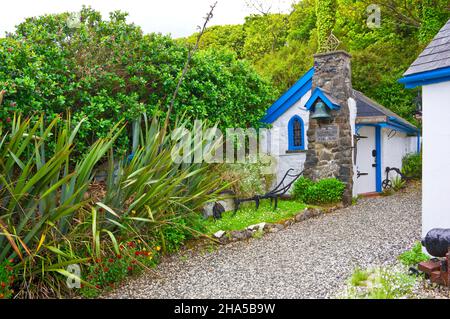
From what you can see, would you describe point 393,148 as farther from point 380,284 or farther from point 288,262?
point 380,284

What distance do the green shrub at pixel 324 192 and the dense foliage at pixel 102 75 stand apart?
95.4 inches

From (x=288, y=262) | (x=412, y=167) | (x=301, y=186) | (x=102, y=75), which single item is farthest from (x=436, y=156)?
(x=412, y=167)

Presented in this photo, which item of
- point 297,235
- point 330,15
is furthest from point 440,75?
point 330,15

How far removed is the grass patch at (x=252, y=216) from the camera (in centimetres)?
711

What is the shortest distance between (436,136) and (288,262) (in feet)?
8.17

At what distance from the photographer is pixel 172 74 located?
8320 mm

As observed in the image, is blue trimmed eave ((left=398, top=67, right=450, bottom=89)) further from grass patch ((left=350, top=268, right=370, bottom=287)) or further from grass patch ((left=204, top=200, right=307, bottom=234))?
grass patch ((left=204, top=200, right=307, bottom=234))

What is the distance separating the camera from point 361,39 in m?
19.0

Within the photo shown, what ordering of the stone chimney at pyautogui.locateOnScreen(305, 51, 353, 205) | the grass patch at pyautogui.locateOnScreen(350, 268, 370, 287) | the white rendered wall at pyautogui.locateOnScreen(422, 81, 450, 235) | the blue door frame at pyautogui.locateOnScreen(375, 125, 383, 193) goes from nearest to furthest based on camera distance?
the grass patch at pyautogui.locateOnScreen(350, 268, 370, 287) → the white rendered wall at pyautogui.locateOnScreen(422, 81, 450, 235) → the stone chimney at pyautogui.locateOnScreen(305, 51, 353, 205) → the blue door frame at pyautogui.locateOnScreen(375, 125, 383, 193)

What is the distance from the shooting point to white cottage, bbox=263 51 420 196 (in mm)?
10039

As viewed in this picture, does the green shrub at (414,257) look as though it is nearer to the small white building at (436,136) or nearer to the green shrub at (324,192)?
the small white building at (436,136)

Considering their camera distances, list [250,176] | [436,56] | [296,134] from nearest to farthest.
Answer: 1. [436,56]
2. [250,176]
3. [296,134]

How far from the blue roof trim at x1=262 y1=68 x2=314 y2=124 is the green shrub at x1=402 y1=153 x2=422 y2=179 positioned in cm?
552

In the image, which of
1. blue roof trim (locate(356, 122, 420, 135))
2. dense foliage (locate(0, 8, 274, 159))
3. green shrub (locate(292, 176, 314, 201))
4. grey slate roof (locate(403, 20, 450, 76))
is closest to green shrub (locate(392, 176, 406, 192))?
blue roof trim (locate(356, 122, 420, 135))
